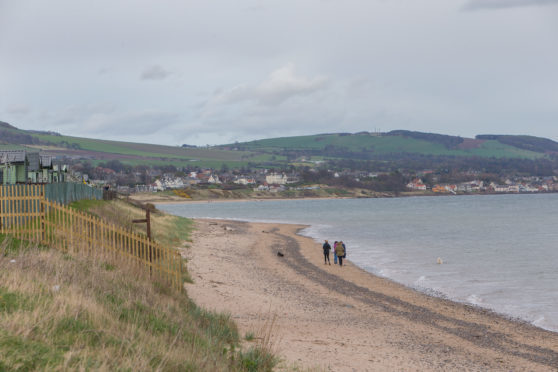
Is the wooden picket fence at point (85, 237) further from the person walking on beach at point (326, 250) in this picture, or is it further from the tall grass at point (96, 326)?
the person walking on beach at point (326, 250)

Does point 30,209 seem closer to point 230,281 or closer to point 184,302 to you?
point 184,302

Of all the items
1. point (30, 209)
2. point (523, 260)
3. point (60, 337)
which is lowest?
point (523, 260)

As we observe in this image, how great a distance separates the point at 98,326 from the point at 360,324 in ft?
26.9

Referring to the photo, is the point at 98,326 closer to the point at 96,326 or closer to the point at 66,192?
the point at 96,326

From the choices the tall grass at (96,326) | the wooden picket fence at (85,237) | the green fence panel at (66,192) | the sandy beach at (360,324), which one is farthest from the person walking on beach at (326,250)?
the tall grass at (96,326)

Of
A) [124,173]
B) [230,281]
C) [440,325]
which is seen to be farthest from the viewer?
[124,173]

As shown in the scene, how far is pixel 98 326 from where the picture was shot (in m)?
6.93

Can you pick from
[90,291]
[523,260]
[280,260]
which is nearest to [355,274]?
[280,260]

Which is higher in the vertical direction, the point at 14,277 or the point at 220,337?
the point at 14,277

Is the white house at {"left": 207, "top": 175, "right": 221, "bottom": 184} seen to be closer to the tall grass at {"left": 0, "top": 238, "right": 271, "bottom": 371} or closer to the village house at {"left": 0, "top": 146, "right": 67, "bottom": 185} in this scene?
the village house at {"left": 0, "top": 146, "right": 67, "bottom": 185}

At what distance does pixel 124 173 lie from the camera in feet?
617

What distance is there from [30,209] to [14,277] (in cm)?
632

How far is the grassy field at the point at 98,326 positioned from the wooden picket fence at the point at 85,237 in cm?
204

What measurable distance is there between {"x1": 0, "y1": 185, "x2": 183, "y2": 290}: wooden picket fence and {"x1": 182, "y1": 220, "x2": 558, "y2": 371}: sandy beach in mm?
1873
